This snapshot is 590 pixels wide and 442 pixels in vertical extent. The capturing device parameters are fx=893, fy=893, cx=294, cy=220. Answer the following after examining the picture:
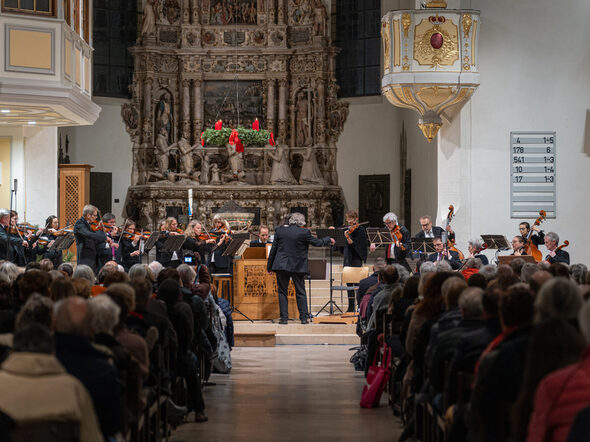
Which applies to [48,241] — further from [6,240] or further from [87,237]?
[87,237]

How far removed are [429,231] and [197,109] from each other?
1219 centimetres

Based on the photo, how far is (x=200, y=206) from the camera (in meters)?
22.8

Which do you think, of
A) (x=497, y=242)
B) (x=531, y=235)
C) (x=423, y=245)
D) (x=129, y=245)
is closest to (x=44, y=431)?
(x=423, y=245)

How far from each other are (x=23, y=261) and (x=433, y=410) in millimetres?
9716

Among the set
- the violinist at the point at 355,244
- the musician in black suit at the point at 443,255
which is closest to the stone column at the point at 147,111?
the violinist at the point at 355,244

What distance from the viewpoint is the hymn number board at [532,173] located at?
1428 centimetres

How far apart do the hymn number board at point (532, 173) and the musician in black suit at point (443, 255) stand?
218 centimetres

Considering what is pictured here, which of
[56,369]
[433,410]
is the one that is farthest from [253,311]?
[56,369]

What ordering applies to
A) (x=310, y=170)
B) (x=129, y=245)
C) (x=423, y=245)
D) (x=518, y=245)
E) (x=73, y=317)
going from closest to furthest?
(x=73, y=317)
(x=423, y=245)
(x=518, y=245)
(x=129, y=245)
(x=310, y=170)

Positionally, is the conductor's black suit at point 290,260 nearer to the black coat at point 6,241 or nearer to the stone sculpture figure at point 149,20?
the black coat at point 6,241

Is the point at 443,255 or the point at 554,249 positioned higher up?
the point at 554,249

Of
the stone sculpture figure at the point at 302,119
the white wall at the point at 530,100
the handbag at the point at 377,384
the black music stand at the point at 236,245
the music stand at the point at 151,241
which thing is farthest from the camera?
the stone sculpture figure at the point at 302,119

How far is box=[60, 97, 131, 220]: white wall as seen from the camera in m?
24.0

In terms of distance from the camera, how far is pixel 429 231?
1288 centimetres
